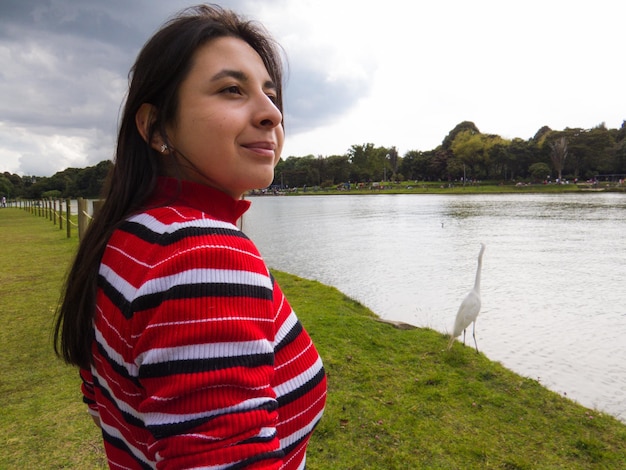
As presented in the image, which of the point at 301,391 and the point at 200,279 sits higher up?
the point at 200,279

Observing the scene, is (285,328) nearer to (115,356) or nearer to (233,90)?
(115,356)

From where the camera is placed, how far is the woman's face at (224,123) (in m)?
0.81

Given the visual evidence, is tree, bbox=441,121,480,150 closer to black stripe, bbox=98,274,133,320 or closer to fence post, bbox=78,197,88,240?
fence post, bbox=78,197,88,240

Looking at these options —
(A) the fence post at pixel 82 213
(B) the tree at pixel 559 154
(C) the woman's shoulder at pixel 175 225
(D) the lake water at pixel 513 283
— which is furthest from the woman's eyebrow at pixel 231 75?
(B) the tree at pixel 559 154

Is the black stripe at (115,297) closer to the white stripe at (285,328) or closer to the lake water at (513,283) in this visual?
the white stripe at (285,328)

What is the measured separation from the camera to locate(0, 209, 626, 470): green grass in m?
2.75

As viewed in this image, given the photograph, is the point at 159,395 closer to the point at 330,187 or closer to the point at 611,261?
the point at 611,261

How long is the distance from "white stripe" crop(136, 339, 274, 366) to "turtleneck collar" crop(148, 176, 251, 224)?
276 millimetres

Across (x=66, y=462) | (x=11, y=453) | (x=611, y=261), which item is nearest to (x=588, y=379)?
(x=66, y=462)

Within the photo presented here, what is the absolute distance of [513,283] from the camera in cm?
838

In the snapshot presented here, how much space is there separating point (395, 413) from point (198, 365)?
301 centimetres

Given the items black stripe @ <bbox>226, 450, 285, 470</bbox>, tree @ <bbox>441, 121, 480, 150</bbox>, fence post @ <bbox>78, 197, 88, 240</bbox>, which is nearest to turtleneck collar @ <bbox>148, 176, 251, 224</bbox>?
black stripe @ <bbox>226, 450, 285, 470</bbox>

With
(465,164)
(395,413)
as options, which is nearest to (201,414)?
(395,413)

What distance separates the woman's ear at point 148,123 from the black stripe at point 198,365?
0.46 m
